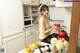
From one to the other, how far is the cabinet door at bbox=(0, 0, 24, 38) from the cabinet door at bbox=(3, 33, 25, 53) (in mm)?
119

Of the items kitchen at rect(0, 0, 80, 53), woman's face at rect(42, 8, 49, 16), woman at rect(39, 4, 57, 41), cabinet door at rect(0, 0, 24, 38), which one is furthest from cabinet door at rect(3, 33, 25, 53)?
woman's face at rect(42, 8, 49, 16)

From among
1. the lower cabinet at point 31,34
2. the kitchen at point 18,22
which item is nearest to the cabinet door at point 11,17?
the kitchen at point 18,22

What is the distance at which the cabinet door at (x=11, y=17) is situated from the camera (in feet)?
7.05

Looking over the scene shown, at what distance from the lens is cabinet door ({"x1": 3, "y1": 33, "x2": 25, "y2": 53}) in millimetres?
2268

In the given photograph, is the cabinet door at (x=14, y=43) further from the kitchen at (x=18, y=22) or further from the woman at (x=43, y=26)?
the woman at (x=43, y=26)

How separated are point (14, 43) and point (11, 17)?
0.60 m

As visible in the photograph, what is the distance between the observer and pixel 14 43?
247 centimetres

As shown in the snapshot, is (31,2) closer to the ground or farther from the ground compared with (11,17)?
farther from the ground

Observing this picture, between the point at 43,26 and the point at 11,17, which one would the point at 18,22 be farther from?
the point at 43,26

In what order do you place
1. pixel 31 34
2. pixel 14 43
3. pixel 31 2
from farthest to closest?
pixel 31 34, pixel 31 2, pixel 14 43

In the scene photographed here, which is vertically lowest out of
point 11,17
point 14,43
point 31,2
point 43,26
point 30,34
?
point 14,43

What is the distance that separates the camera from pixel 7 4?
86.6 inches

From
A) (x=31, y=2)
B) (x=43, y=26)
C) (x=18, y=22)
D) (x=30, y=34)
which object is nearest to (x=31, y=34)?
(x=30, y=34)

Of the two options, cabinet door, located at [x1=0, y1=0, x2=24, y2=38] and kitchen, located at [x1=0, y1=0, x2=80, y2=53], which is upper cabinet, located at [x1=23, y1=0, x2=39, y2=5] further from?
cabinet door, located at [x1=0, y1=0, x2=24, y2=38]
